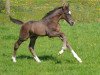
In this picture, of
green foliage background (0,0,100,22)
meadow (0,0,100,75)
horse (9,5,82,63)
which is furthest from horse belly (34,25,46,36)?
green foliage background (0,0,100,22)

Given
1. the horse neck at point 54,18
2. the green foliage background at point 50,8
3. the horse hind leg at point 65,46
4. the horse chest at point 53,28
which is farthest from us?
the green foliage background at point 50,8

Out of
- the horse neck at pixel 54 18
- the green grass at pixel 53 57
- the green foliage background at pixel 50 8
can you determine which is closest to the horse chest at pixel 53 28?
the horse neck at pixel 54 18

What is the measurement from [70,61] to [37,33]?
4.38 feet

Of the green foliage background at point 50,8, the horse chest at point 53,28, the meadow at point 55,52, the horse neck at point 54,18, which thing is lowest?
the green foliage background at point 50,8

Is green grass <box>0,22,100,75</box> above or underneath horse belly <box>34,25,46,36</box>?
underneath

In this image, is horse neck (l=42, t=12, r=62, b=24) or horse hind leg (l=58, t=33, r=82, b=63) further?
horse neck (l=42, t=12, r=62, b=24)

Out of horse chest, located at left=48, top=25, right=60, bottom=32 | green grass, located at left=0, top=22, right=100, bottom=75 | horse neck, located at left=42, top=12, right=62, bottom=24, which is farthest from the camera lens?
horse neck, located at left=42, top=12, right=62, bottom=24

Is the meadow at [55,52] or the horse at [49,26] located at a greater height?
the horse at [49,26]

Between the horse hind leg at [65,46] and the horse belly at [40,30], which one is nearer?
the horse hind leg at [65,46]

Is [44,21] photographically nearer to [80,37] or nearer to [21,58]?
[21,58]

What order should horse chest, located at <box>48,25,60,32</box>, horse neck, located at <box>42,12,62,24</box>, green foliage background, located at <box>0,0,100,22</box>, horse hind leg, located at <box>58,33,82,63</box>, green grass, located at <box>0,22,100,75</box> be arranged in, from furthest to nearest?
green foliage background, located at <box>0,0,100,22</box> → horse neck, located at <box>42,12,62,24</box> → horse chest, located at <box>48,25,60,32</box> → horse hind leg, located at <box>58,33,82,63</box> → green grass, located at <box>0,22,100,75</box>

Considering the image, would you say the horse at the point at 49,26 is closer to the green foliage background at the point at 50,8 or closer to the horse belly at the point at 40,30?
the horse belly at the point at 40,30

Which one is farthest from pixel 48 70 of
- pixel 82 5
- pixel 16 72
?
pixel 82 5

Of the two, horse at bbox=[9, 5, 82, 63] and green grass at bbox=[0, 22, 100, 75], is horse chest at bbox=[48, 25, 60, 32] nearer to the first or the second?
horse at bbox=[9, 5, 82, 63]
